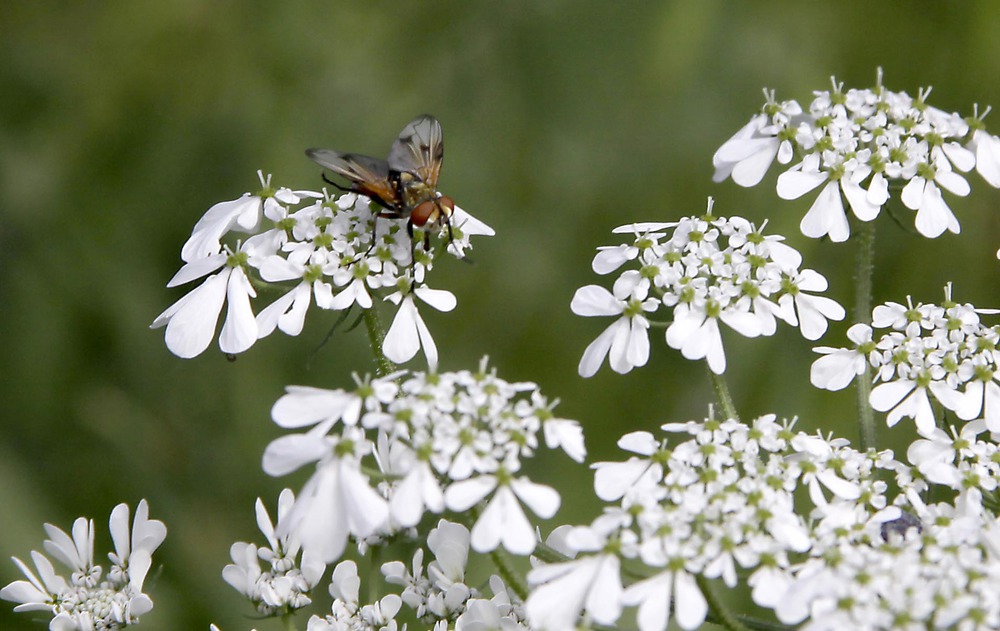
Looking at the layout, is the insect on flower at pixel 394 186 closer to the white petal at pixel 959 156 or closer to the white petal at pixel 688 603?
the white petal at pixel 688 603

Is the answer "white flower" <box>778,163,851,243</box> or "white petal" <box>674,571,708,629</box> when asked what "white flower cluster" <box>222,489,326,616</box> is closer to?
"white petal" <box>674,571,708,629</box>

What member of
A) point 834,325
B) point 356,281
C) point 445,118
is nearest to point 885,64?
point 834,325

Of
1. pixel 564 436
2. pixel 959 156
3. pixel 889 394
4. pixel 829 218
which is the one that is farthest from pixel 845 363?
pixel 564 436

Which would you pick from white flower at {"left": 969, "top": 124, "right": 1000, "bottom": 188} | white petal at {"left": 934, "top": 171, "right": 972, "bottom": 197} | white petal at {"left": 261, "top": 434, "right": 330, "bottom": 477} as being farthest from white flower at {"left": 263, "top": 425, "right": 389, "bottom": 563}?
white flower at {"left": 969, "top": 124, "right": 1000, "bottom": 188}

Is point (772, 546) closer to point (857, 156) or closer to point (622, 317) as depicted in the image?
point (622, 317)

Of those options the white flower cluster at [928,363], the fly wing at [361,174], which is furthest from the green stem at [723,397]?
the fly wing at [361,174]

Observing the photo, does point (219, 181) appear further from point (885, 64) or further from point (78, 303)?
point (885, 64)
